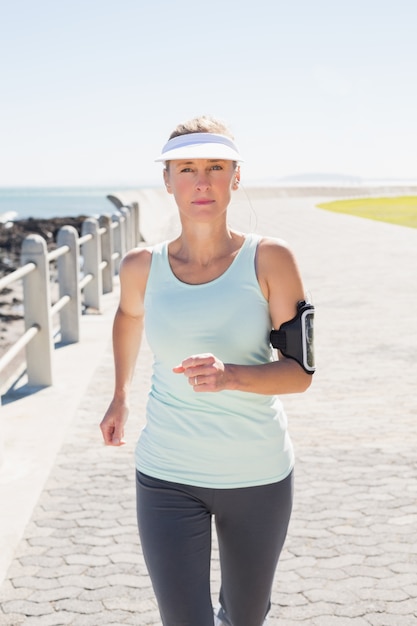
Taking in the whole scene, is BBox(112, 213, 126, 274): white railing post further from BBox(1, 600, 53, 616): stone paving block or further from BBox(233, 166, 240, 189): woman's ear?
BBox(233, 166, 240, 189): woman's ear

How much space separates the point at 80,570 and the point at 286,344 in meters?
2.19

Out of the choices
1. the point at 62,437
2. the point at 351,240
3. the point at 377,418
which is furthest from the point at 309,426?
the point at 351,240

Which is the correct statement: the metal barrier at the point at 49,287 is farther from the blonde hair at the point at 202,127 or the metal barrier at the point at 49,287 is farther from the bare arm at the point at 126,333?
the blonde hair at the point at 202,127

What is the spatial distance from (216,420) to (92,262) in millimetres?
10263

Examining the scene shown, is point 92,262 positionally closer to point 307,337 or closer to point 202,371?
point 307,337

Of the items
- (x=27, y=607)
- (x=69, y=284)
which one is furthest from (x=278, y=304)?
(x=69, y=284)

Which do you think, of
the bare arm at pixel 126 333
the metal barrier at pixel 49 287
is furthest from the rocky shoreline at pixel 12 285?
the bare arm at pixel 126 333

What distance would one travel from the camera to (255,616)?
266 centimetres

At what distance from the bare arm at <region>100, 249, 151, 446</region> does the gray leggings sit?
27 cm

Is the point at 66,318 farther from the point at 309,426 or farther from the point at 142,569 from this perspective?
the point at 142,569

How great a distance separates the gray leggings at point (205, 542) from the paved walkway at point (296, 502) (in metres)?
0.86

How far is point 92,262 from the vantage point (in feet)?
41.3

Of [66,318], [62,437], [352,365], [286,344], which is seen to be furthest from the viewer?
[66,318]

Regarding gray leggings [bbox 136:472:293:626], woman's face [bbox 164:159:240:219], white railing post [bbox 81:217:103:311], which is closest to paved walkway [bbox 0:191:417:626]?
woman's face [bbox 164:159:240:219]
